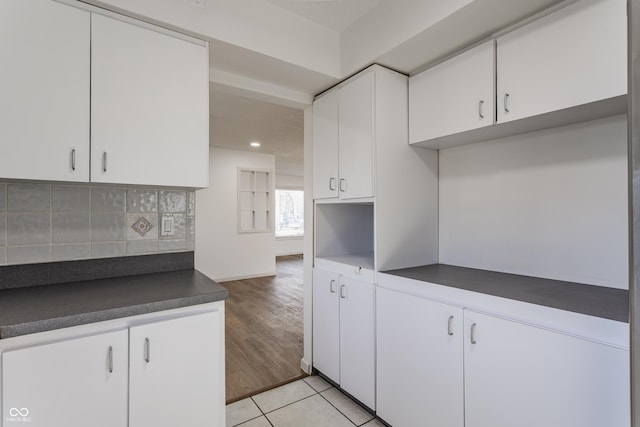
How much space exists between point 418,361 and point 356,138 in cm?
135

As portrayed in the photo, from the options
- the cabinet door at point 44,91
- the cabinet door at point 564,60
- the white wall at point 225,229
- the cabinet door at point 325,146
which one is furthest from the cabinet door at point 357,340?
the white wall at point 225,229

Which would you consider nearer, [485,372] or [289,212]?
[485,372]

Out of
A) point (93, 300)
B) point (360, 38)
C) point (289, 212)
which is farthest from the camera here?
point (289, 212)

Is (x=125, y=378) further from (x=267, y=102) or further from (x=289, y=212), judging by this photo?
(x=289, y=212)

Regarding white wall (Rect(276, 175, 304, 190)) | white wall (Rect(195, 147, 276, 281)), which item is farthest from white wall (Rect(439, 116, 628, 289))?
white wall (Rect(276, 175, 304, 190))

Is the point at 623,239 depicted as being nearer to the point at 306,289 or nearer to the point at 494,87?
the point at 494,87

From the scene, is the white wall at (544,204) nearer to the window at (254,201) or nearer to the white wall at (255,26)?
the white wall at (255,26)

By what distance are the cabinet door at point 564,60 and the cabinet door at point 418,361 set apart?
3.37ft

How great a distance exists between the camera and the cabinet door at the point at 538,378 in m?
1.01

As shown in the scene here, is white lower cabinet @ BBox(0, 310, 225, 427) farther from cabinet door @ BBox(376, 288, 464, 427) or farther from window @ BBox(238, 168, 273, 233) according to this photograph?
window @ BBox(238, 168, 273, 233)

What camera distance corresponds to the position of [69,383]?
108 centimetres

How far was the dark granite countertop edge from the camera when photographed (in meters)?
1.01

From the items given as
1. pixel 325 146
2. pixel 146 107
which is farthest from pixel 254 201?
pixel 146 107

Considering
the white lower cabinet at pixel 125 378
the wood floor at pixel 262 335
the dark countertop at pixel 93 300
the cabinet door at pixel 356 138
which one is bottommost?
the wood floor at pixel 262 335
